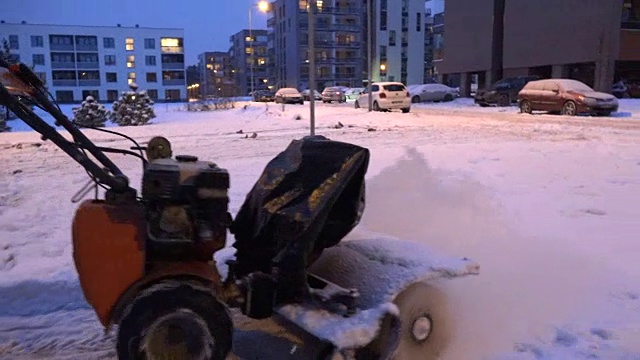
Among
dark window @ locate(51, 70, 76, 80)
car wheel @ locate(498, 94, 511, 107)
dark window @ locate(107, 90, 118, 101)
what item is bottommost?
car wheel @ locate(498, 94, 511, 107)

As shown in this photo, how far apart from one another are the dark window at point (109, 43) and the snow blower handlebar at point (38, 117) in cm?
10275

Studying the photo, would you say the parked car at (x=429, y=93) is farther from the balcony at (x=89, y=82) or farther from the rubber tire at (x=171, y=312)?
the balcony at (x=89, y=82)

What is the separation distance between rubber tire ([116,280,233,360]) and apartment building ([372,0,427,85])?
285 ft

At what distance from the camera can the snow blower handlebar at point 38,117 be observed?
8.99 ft

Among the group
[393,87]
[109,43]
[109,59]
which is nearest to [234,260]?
[393,87]

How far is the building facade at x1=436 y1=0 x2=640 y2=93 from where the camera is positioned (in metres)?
33.8

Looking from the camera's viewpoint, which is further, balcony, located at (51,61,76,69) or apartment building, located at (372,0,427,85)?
balcony, located at (51,61,76,69)

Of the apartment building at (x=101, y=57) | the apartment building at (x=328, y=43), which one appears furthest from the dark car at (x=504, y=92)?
the apartment building at (x=101, y=57)

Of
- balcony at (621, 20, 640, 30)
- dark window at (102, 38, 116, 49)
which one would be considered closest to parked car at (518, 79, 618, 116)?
balcony at (621, 20, 640, 30)

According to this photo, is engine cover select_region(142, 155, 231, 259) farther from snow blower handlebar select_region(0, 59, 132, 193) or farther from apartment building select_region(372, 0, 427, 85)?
apartment building select_region(372, 0, 427, 85)

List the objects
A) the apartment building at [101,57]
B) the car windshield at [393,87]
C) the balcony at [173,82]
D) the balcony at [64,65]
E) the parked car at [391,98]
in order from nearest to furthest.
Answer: the parked car at [391,98], the car windshield at [393,87], the apartment building at [101,57], the balcony at [64,65], the balcony at [173,82]

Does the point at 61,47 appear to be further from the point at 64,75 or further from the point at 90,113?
the point at 90,113

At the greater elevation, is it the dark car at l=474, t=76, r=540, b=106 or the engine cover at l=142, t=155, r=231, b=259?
the dark car at l=474, t=76, r=540, b=106

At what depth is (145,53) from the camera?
101 metres
